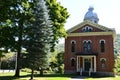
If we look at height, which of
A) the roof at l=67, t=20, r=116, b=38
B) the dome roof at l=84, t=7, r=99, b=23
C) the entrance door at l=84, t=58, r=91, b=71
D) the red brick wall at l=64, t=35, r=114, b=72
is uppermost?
the dome roof at l=84, t=7, r=99, b=23

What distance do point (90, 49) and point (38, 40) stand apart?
18.5 meters

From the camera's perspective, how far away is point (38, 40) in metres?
27.4

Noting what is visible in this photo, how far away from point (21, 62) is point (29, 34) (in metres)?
3.47

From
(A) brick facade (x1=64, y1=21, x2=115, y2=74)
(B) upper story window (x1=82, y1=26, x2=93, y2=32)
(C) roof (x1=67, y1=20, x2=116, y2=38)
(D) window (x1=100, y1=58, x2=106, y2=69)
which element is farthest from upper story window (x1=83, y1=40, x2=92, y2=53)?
(D) window (x1=100, y1=58, x2=106, y2=69)

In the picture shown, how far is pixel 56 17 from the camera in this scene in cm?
3478

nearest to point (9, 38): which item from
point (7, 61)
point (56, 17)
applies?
point (56, 17)

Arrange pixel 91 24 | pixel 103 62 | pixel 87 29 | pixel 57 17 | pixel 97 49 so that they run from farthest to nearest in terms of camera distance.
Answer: pixel 87 29 → pixel 91 24 → pixel 97 49 → pixel 103 62 → pixel 57 17

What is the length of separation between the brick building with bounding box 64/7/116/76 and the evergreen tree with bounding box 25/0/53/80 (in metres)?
15.5

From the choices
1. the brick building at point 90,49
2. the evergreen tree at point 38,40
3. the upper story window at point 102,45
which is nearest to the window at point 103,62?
the brick building at point 90,49

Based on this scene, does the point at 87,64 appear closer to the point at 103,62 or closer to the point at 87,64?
the point at 87,64

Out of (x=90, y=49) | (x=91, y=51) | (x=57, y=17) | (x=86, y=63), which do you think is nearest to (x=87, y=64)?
(x=86, y=63)

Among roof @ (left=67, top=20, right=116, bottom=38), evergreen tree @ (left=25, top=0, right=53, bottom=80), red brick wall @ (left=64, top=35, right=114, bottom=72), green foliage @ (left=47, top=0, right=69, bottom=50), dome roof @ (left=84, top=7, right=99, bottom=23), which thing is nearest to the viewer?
evergreen tree @ (left=25, top=0, right=53, bottom=80)

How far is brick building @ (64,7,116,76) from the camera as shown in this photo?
4234 centimetres

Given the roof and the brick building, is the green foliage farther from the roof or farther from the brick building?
the brick building
